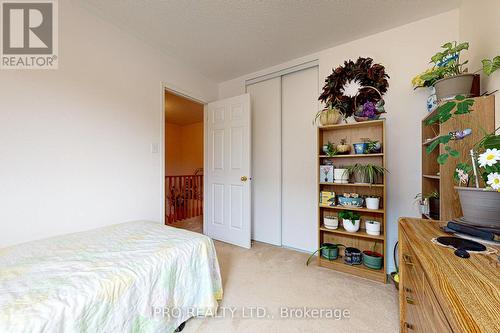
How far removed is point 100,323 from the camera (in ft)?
3.06

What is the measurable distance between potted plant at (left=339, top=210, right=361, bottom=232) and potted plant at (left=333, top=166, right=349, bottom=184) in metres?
0.34

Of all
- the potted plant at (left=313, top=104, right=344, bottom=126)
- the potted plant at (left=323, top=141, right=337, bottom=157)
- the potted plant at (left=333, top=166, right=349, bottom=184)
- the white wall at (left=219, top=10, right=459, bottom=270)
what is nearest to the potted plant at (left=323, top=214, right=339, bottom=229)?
the potted plant at (left=333, top=166, right=349, bottom=184)

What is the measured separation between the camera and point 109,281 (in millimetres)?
985

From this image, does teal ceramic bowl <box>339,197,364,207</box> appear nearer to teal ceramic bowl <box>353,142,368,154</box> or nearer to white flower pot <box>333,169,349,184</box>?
white flower pot <box>333,169,349,184</box>

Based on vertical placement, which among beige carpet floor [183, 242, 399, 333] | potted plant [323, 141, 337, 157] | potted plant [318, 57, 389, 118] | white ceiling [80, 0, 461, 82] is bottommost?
beige carpet floor [183, 242, 399, 333]

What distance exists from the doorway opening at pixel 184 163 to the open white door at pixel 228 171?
20.8 inches

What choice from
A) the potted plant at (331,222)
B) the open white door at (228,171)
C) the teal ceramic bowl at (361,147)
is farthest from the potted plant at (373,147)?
the open white door at (228,171)

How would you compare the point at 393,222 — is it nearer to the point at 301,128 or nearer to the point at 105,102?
the point at 301,128

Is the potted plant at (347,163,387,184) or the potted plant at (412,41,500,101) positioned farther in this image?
the potted plant at (347,163,387,184)

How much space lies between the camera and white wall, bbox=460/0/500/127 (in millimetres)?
1207

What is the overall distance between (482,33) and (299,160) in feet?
5.83

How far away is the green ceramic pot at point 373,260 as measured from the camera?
1930mm

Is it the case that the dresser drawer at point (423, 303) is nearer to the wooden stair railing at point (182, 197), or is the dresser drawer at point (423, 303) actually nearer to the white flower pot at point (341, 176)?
the white flower pot at point (341, 176)

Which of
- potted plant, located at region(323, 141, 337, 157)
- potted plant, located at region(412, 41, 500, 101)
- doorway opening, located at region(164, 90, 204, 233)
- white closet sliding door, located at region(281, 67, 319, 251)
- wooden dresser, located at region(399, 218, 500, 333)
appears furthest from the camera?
doorway opening, located at region(164, 90, 204, 233)
